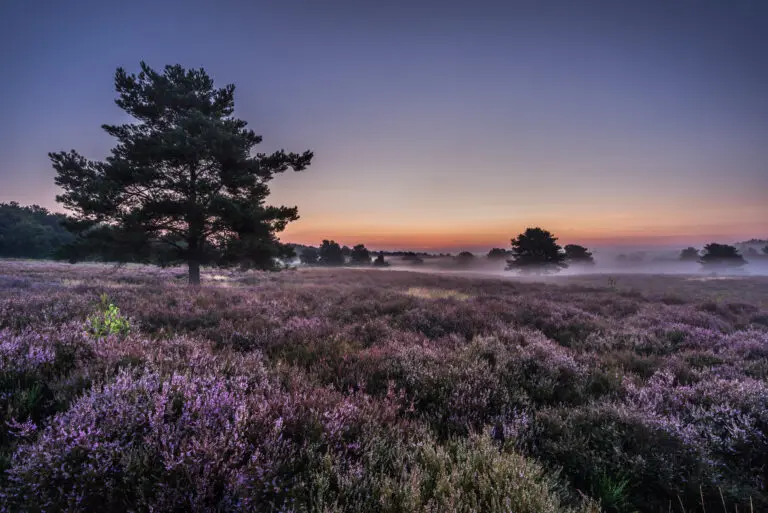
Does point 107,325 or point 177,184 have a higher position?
point 177,184

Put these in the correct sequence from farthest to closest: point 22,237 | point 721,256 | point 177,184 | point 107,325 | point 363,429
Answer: point 721,256 → point 22,237 → point 177,184 → point 107,325 → point 363,429

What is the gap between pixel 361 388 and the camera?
139 inches

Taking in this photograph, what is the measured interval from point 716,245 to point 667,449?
296 ft

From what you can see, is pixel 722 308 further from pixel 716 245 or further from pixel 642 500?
pixel 716 245

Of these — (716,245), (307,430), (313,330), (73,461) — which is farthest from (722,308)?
(716,245)

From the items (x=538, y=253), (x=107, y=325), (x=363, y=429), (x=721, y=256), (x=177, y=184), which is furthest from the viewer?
(x=721, y=256)

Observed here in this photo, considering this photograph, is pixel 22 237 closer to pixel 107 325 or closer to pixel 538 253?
pixel 107 325

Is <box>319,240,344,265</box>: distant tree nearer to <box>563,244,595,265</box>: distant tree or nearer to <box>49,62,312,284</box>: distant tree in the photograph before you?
<box>563,244,595,265</box>: distant tree

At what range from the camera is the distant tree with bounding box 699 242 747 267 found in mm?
60728

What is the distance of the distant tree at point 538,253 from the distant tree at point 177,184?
44189 millimetres

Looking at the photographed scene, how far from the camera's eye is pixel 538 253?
50.4m

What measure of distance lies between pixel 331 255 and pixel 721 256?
293 feet

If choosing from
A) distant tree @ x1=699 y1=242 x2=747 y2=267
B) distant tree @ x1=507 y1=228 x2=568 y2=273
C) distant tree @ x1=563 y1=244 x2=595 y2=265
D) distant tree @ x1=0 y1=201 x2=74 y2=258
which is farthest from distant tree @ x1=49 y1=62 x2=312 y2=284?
distant tree @ x1=699 y1=242 x2=747 y2=267

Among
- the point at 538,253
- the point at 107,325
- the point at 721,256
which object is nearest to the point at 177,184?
the point at 107,325
